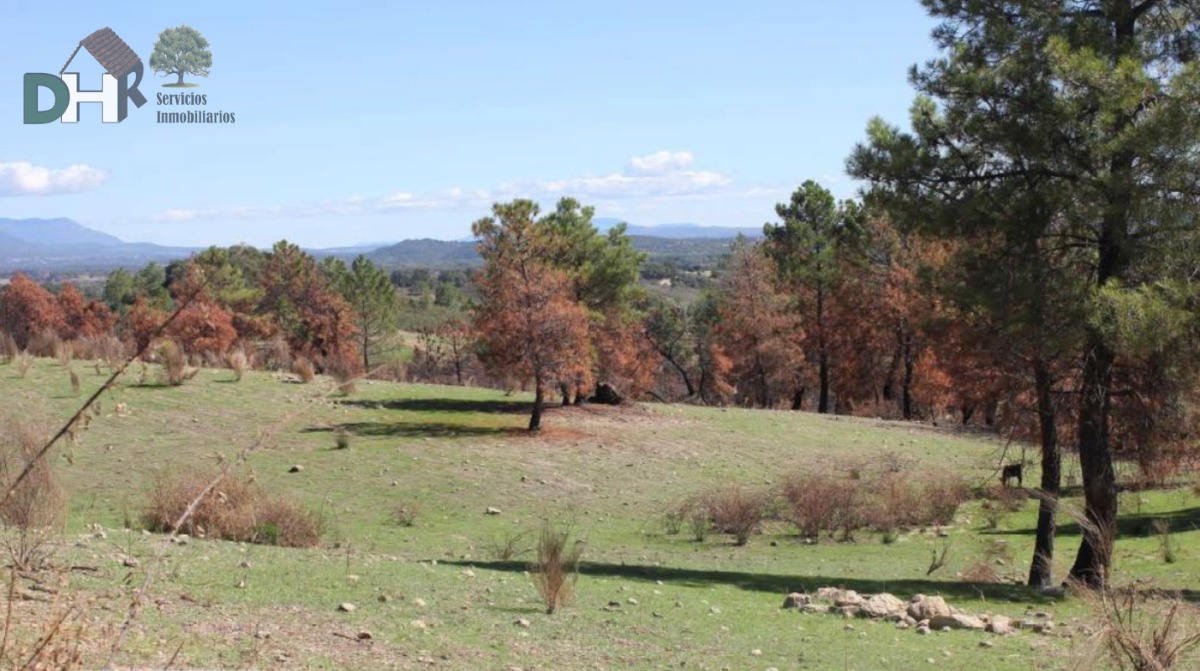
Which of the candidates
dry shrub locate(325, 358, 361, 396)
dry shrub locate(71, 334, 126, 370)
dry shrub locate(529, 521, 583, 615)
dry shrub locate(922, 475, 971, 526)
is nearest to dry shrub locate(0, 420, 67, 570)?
dry shrub locate(325, 358, 361, 396)

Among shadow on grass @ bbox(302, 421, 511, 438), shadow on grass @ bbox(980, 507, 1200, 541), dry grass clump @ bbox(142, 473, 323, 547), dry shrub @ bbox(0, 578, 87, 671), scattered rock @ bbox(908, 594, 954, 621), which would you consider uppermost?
dry shrub @ bbox(0, 578, 87, 671)

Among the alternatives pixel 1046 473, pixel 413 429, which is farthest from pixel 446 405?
pixel 1046 473

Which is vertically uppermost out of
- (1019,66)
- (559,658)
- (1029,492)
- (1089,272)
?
(1019,66)

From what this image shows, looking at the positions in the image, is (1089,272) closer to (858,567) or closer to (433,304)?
(858,567)

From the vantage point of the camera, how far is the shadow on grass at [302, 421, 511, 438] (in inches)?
893

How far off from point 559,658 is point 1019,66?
951cm

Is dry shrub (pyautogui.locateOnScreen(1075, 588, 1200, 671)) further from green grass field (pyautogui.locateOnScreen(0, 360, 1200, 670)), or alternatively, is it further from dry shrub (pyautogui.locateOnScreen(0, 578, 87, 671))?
dry shrub (pyautogui.locateOnScreen(0, 578, 87, 671))

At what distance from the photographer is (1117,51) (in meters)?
12.0

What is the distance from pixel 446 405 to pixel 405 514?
40.4 feet

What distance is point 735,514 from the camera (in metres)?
16.6

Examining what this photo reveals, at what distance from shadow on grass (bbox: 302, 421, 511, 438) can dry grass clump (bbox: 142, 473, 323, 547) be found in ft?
34.1

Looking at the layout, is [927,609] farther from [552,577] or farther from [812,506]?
[812,506]

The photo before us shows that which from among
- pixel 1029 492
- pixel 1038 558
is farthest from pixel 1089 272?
pixel 1029 492

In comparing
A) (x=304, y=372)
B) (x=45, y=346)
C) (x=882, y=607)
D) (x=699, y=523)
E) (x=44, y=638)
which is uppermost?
(x=44, y=638)
